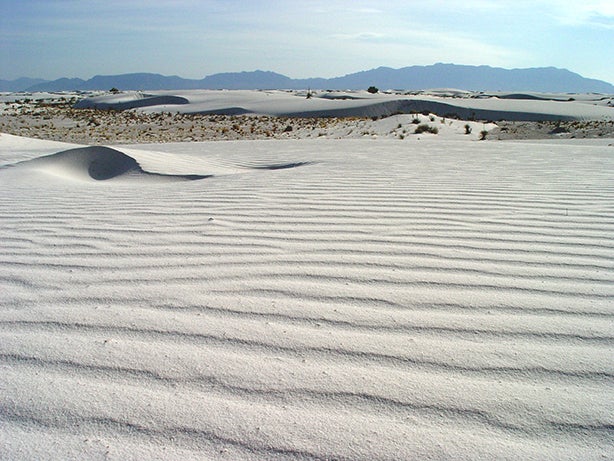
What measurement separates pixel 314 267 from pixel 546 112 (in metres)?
26.5

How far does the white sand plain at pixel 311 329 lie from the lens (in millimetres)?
1456

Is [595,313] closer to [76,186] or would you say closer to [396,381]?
[396,381]

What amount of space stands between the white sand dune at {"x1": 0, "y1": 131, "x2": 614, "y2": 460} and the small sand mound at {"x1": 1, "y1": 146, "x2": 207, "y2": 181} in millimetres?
2484

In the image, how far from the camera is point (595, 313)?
2.15 meters

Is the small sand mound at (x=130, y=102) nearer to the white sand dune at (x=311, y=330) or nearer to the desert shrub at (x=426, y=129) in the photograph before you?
the desert shrub at (x=426, y=129)

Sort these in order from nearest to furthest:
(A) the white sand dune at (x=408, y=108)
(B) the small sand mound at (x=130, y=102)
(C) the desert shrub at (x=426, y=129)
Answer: (C) the desert shrub at (x=426, y=129)
(A) the white sand dune at (x=408, y=108)
(B) the small sand mound at (x=130, y=102)

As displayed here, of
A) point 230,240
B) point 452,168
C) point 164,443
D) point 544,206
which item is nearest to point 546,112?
point 452,168

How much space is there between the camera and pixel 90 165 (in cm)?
709

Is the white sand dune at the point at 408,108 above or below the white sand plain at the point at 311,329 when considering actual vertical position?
above

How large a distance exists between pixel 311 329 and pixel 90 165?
6.08 meters

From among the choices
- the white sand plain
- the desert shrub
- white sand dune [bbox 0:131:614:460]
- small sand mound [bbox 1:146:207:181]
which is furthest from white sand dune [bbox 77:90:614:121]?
white sand dune [bbox 0:131:614:460]

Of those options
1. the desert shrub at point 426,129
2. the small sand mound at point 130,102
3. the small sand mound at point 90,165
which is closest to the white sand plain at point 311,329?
the small sand mound at point 90,165

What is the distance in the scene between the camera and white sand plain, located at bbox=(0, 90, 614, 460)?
4.78 ft

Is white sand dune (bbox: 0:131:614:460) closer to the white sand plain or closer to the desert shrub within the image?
the white sand plain
